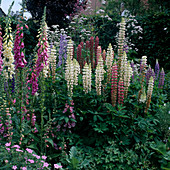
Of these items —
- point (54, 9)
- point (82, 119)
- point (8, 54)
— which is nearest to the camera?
point (8, 54)

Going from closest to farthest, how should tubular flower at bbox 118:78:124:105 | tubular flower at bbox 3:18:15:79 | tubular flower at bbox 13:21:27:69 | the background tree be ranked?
tubular flower at bbox 13:21:27:69 < tubular flower at bbox 3:18:15:79 < tubular flower at bbox 118:78:124:105 < the background tree

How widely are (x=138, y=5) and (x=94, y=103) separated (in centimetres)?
1689

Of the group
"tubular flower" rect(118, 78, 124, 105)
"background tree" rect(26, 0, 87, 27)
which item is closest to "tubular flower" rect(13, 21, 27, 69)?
"tubular flower" rect(118, 78, 124, 105)

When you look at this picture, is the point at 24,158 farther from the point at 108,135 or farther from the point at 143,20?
the point at 143,20

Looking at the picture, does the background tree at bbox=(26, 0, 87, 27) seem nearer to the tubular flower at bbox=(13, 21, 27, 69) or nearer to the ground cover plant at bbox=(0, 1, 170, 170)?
the ground cover plant at bbox=(0, 1, 170, 170)

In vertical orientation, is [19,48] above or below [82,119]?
above

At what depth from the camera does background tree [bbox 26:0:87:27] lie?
8859 millimetres

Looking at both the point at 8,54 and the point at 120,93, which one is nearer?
the point at 8,54

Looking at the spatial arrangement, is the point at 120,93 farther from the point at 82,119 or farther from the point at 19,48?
the point at 19,48

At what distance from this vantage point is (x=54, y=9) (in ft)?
29.3

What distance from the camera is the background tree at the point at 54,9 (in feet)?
29.1

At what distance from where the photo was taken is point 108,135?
12.1 feet

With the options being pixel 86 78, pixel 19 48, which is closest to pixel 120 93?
pixel 86 78

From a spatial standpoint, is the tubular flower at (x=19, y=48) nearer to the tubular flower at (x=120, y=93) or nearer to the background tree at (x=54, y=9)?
the tubular flower at (x=120, y=93)
